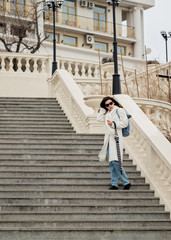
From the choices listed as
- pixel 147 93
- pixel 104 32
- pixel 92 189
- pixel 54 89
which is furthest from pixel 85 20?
pixel 92 189

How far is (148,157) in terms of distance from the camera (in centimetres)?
890

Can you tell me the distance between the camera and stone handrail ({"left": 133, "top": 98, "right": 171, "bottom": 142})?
12.1m

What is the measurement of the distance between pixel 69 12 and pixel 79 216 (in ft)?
108

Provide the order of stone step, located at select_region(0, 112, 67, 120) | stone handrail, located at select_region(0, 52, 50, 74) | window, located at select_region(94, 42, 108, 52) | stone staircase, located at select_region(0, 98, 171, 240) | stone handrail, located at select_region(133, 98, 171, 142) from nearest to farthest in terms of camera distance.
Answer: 1. stone staircase, located at select_region(0, 98, 171, 240)
2. stone handrail, located at select_region(133, 98, 171, 142)
3. stone step, located at select_region(0, 112, 67, 120)
4. stone handrail, located at select_region(0, 52, 50, 74)
5. window, located at select_region(94, 42, 108, 52)

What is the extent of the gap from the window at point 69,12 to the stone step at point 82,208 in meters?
31.3

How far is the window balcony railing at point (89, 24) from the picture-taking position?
124 feet

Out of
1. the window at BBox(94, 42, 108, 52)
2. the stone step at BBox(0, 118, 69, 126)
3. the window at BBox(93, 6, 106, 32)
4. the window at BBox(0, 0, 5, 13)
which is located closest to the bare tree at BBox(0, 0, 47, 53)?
the window at BBox(0, 0, 5, 13)

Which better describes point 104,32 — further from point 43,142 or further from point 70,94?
point 43,142

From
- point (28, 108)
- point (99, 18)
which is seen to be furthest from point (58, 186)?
point (99, 18)

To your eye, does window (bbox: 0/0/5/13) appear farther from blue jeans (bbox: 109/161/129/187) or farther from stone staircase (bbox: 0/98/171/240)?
blue jeans (bbox: 109/161/129/187)

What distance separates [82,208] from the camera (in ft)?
25.9

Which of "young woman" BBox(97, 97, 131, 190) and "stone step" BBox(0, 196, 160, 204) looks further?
"young woman" BBox(97, 97, 131, 190)

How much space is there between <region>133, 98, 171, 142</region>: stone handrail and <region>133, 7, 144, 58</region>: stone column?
95.2 feet

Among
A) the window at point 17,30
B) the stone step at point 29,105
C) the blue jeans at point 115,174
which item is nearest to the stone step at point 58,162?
the blue jeans at point 115,174
